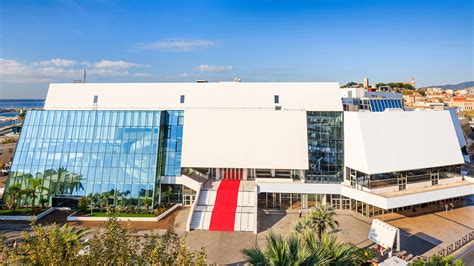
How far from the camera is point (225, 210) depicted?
28.3 meters

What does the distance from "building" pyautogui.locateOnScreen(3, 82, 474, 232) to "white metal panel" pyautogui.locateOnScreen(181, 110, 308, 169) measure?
0.11m

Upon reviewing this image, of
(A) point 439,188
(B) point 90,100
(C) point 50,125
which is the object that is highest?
(B) point 90,100

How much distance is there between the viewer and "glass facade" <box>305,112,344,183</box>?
1254 inches

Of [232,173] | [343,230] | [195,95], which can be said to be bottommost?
[343,230]

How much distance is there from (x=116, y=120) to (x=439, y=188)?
110 feet

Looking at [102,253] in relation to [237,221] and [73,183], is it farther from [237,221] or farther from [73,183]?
[73,183]

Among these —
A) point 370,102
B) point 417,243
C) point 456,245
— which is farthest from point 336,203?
point 370,102

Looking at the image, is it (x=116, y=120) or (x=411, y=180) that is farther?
(x=116, y=120)

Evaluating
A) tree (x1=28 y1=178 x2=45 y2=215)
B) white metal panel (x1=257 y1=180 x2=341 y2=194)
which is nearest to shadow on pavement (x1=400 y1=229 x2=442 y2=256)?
white metal panel (x1=257 y1=180 x2=341 y2=194)

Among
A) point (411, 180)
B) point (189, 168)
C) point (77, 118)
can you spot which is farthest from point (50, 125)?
point (411, 180)

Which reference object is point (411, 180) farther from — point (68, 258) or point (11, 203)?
point (11, 203)

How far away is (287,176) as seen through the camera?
33062 mm

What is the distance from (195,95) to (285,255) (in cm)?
2705

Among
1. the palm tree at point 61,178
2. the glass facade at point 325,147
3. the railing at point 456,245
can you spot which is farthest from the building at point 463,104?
the palm tree at point 61,178
